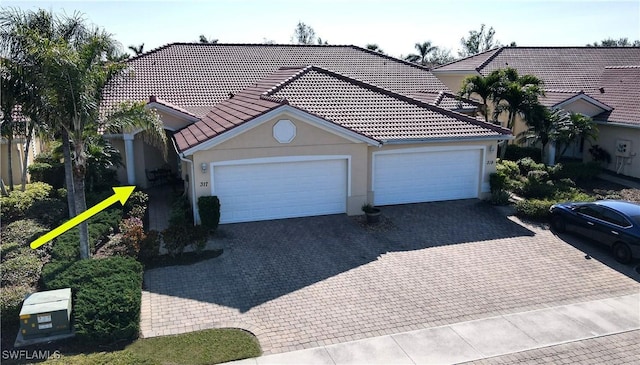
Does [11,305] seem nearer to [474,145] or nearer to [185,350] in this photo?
[185,350]

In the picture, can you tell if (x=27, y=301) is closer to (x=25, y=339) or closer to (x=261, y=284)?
(x=25, y=339)

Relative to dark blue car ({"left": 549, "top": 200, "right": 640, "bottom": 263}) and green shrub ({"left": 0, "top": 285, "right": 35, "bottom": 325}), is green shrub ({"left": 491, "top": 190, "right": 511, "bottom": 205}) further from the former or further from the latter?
green shrub ({"left": 0, "top": 285, "right": 35, "bottom": 325})

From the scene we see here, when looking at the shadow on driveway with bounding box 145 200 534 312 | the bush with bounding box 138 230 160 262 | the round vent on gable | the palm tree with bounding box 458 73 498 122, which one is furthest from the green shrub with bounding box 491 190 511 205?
the bush with bounding box 138 230 160 262

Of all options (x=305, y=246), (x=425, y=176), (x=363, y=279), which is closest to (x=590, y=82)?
(x=425, y=176)

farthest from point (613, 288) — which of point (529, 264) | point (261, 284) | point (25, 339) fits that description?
point (25, 339)

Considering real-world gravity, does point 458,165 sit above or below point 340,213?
above

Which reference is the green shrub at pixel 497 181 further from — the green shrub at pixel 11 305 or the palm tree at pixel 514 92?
the green shrub at pixel 11 305
